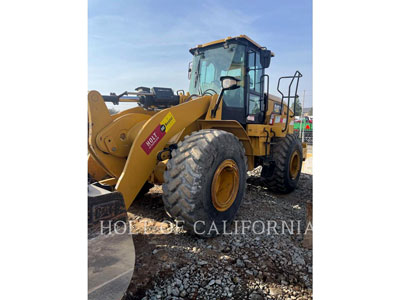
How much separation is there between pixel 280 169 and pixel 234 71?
207cm

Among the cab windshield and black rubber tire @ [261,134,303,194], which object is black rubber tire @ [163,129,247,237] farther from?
black rubber tire @ [261,134,303,194]

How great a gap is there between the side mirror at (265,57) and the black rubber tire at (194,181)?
2388 mm

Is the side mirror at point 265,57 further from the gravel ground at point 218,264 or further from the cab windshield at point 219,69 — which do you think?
the gravel ground at point 218,264

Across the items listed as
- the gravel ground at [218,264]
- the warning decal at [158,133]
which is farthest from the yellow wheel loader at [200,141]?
the gravel ground at [218,264]

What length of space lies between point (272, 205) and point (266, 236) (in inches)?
50.2

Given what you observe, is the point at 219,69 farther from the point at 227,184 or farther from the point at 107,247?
the point at 107,247

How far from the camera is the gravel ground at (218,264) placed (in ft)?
7.04

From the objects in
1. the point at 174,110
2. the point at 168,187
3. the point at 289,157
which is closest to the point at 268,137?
the point at 289,157

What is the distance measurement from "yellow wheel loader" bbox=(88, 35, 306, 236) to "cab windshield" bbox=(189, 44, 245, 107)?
17 millimetres

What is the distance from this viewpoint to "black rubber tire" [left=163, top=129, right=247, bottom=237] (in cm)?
261

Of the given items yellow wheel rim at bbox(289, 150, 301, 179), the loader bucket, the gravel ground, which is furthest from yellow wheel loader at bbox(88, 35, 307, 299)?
yellow wheel rim at bbox(289, 150, 301, 179)

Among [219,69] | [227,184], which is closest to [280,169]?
[227,184]

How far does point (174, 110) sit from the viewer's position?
10.3 ft

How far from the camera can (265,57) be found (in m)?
4.60
